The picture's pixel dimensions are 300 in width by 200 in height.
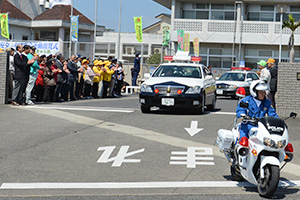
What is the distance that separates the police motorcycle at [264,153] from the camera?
706 cm

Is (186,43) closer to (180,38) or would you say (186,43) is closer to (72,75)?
(180,38)

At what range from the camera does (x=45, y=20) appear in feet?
180

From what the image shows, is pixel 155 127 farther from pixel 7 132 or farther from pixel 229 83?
pixel 229 83

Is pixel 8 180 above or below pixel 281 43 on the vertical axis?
below

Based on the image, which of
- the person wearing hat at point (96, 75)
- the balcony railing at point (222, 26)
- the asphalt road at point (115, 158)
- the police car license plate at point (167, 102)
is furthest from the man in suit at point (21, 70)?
the balcony railing at point (222, 26)

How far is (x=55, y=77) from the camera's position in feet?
65.8

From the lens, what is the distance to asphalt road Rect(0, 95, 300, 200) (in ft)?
25.1

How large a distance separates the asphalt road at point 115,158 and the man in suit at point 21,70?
3.41 feet

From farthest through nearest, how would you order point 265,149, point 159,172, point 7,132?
point 7,132 → point 159,172 → point 265,149

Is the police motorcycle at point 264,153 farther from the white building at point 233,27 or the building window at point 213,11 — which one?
the building window at point 213,11

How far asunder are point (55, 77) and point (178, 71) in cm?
466

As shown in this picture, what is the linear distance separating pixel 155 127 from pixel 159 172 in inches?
200

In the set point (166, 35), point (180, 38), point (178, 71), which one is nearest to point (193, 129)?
point (178, 71)

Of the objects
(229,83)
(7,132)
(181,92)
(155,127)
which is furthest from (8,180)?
(229,83)
